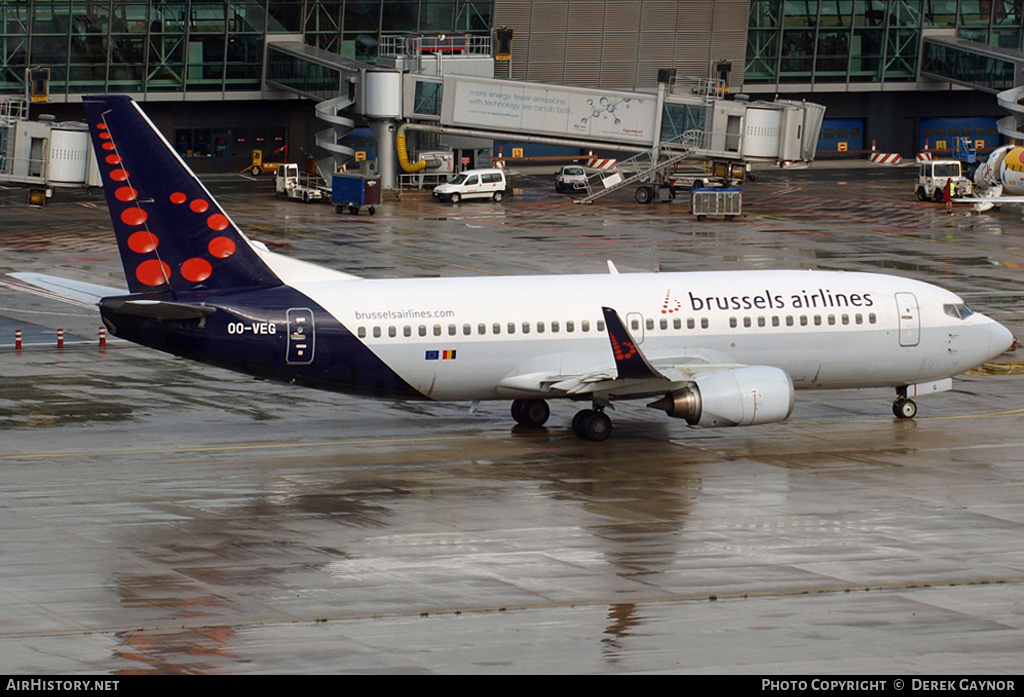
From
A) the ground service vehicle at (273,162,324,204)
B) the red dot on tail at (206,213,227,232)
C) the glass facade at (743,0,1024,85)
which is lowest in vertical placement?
the ground service vehicle at (273,162,324,204)

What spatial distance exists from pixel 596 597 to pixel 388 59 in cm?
8861

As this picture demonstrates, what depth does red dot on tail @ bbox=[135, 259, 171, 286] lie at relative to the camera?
38.4m

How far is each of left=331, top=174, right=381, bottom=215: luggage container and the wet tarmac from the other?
41.0 metres

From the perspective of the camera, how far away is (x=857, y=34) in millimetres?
134000

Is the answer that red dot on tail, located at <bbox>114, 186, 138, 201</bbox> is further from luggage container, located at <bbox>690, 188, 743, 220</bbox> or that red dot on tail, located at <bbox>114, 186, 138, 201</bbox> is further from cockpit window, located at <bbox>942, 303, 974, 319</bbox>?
luggage container, located at <bbox>690, 188, 743, 220</bbox>

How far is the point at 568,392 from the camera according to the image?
39.4m

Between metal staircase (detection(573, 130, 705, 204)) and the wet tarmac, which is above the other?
metal staircase (detection(573, 130, 705, 204))

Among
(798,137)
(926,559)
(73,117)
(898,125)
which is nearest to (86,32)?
(73,117)

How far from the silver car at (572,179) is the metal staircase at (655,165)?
53 cm

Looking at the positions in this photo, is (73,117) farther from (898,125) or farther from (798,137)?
(898,125)

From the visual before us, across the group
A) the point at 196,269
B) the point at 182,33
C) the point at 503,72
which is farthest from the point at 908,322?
the point at 503,72

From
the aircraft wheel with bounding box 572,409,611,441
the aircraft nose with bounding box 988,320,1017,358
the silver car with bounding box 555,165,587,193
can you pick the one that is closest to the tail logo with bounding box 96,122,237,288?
the aircraft wheel with bounding box 572,409,611,441

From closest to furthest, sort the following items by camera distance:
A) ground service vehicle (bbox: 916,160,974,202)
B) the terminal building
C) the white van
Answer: the white van < ground service vehicle (bbox: 916,160,974,202) < the terminal building
